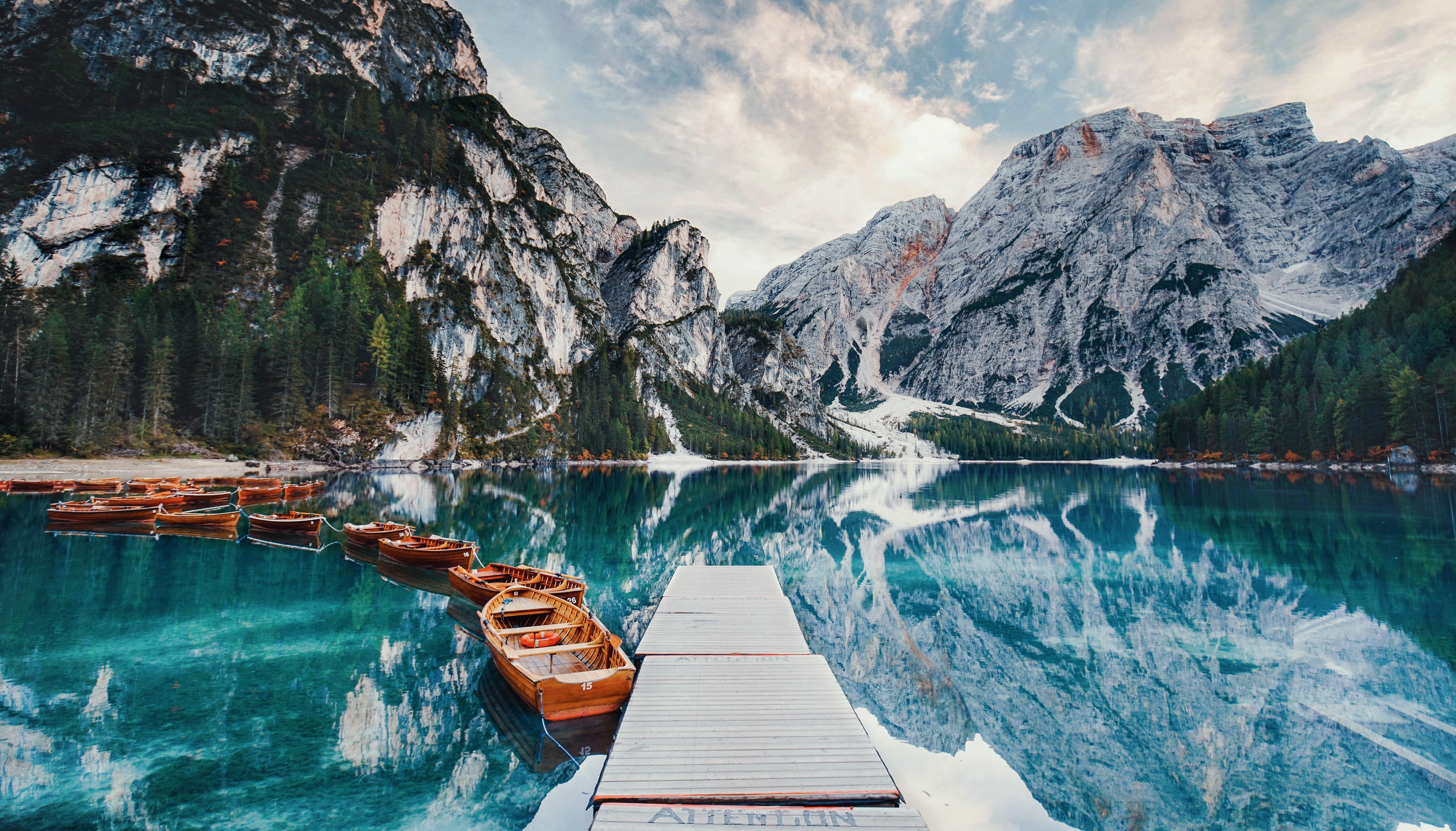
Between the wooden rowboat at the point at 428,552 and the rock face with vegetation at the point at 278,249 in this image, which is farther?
the rock face with vegetation at the point at 278,249

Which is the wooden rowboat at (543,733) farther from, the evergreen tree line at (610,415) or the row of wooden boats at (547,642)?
the evergreen tree line at (610,415)

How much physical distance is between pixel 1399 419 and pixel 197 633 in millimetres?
123240

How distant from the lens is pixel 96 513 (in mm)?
32906

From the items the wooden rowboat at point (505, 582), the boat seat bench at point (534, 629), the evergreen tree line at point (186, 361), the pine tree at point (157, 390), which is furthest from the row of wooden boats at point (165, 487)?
the boat seat bench at point (534, 629)

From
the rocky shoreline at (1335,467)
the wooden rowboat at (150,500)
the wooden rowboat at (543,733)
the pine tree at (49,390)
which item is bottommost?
the wooden rowboat at (543,733)

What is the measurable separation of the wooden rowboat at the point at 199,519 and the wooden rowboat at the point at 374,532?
379 inches

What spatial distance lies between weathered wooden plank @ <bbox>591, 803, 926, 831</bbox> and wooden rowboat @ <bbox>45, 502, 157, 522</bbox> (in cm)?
4086

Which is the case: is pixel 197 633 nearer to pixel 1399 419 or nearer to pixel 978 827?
pixel 978 827

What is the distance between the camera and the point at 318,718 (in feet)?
38.1

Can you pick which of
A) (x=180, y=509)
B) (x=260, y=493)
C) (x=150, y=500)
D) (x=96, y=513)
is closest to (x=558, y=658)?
(x=96, y=513)

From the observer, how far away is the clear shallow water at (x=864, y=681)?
934 centimetres

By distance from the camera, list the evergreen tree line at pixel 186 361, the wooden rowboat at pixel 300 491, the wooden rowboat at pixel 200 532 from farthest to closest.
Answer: the evergreen tree line at pixel 186 361 → the wooden rowboat at pixel 300 491 → the wooden rowboat at pixel 200 532

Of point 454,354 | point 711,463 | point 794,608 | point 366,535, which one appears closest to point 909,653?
point 794,608

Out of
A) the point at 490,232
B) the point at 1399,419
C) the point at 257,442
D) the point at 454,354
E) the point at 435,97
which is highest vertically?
the point at 435,97
